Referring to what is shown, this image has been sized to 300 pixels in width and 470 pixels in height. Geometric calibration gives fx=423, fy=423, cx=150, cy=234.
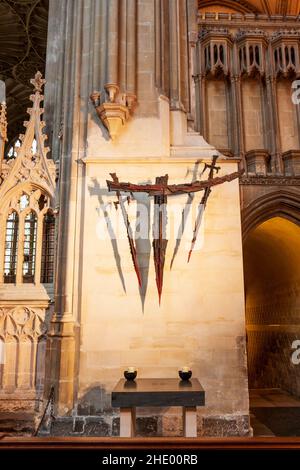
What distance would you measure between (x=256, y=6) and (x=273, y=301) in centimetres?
993

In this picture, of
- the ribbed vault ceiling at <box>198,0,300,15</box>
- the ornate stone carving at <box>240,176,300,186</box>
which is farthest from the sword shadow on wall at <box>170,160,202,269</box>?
the ribbed vault ceiling at <box>198,0,300,15</box>

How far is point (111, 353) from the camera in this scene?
580 centimetres

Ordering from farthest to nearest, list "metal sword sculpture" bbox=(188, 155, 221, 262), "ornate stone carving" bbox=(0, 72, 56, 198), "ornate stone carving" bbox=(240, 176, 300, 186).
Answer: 1. "ornate stone carving" bbox=(240, 176, 300, 186)
2. "ornate stone carving" bbox=(0, 72, 56, 198)
3. "metal sword sculpture" bbox=(188, 155, 221, 262)

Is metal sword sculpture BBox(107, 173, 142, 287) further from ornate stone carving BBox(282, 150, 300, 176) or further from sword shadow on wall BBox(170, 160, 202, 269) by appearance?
ornate stone carving BBox(282, 150, 300, 176)

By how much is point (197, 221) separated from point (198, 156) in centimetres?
103

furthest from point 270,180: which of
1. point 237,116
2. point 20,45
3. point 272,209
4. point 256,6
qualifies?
point 20,45

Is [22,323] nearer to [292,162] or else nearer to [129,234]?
[129,234]

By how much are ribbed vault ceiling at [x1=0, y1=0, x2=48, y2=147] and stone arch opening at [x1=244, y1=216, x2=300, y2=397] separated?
349 inches

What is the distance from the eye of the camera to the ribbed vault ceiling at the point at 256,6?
13.9 metres

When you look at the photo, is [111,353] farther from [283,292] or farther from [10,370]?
[283,292]

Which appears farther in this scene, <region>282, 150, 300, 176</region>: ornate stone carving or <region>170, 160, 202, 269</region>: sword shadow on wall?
<region>282, 150, 300, 176</region>: ornate stone carving

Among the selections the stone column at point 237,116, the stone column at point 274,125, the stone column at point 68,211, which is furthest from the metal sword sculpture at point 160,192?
the stone column at point 274,125

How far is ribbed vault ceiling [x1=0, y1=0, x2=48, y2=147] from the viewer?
Answer: 39.8 ft

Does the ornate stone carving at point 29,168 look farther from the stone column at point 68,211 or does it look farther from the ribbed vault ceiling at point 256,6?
the ribbed vault ceiling at point 256,6
